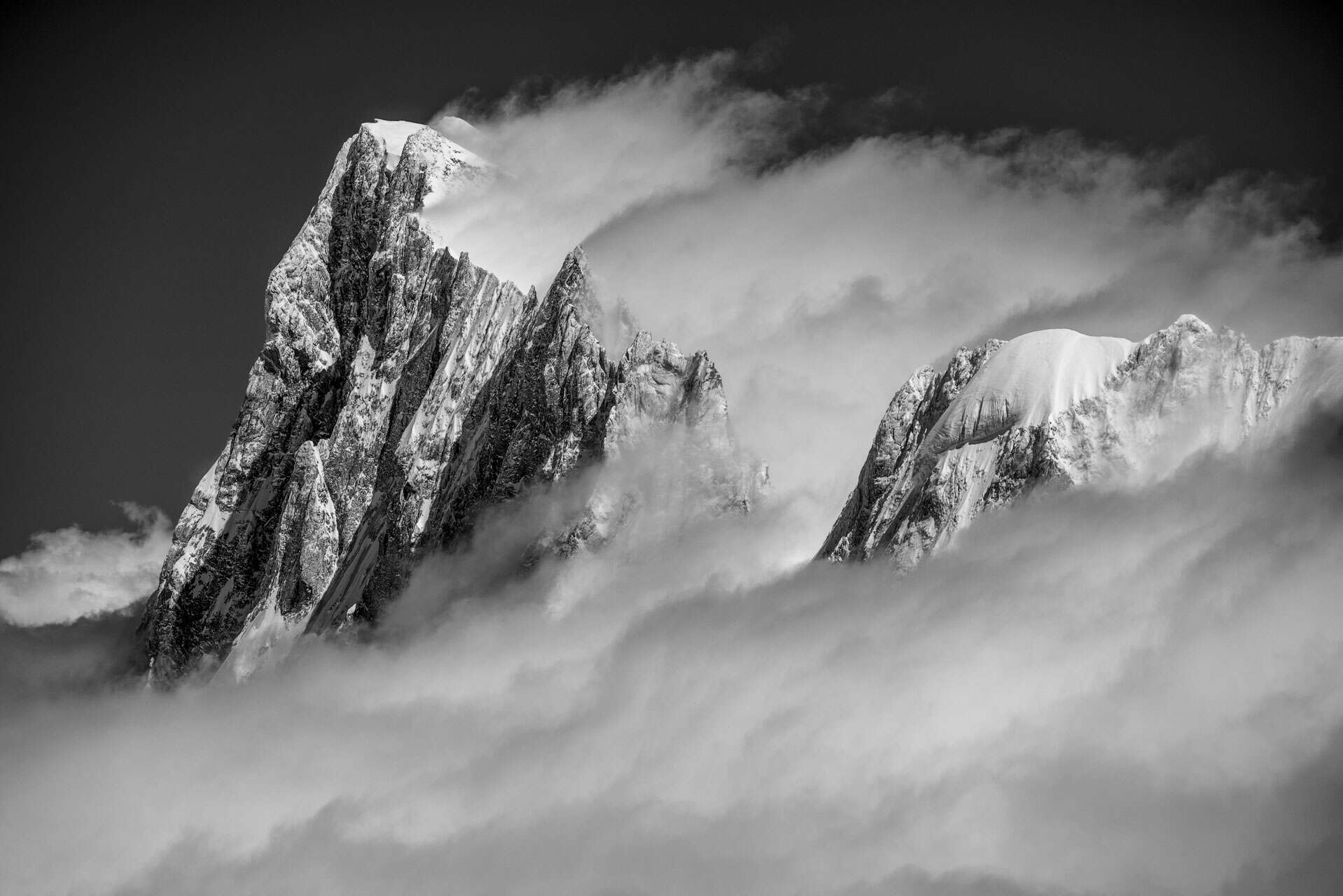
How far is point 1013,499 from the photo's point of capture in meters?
195

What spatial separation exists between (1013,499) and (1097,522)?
10515mm

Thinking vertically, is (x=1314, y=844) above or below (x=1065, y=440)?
below

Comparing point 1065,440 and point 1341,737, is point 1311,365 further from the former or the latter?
point 1341,737

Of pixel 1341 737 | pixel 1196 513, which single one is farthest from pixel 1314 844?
pixel 1196 513

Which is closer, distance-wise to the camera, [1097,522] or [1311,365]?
[1311,365]

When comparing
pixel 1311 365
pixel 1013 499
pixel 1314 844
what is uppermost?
pixel 1311 365

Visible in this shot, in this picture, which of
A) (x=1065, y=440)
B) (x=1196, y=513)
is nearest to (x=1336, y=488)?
(x=1196, y=513)

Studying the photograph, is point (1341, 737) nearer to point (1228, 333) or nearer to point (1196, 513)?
point (1196, 513)

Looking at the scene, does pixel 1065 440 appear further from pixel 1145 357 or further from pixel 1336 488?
pixel 1336 488

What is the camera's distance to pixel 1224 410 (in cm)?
19238

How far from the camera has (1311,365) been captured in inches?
7333

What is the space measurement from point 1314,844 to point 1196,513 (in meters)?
33.7

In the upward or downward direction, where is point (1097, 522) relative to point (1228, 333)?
downward

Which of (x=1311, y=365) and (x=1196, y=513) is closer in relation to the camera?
(x=1311, y=365)
